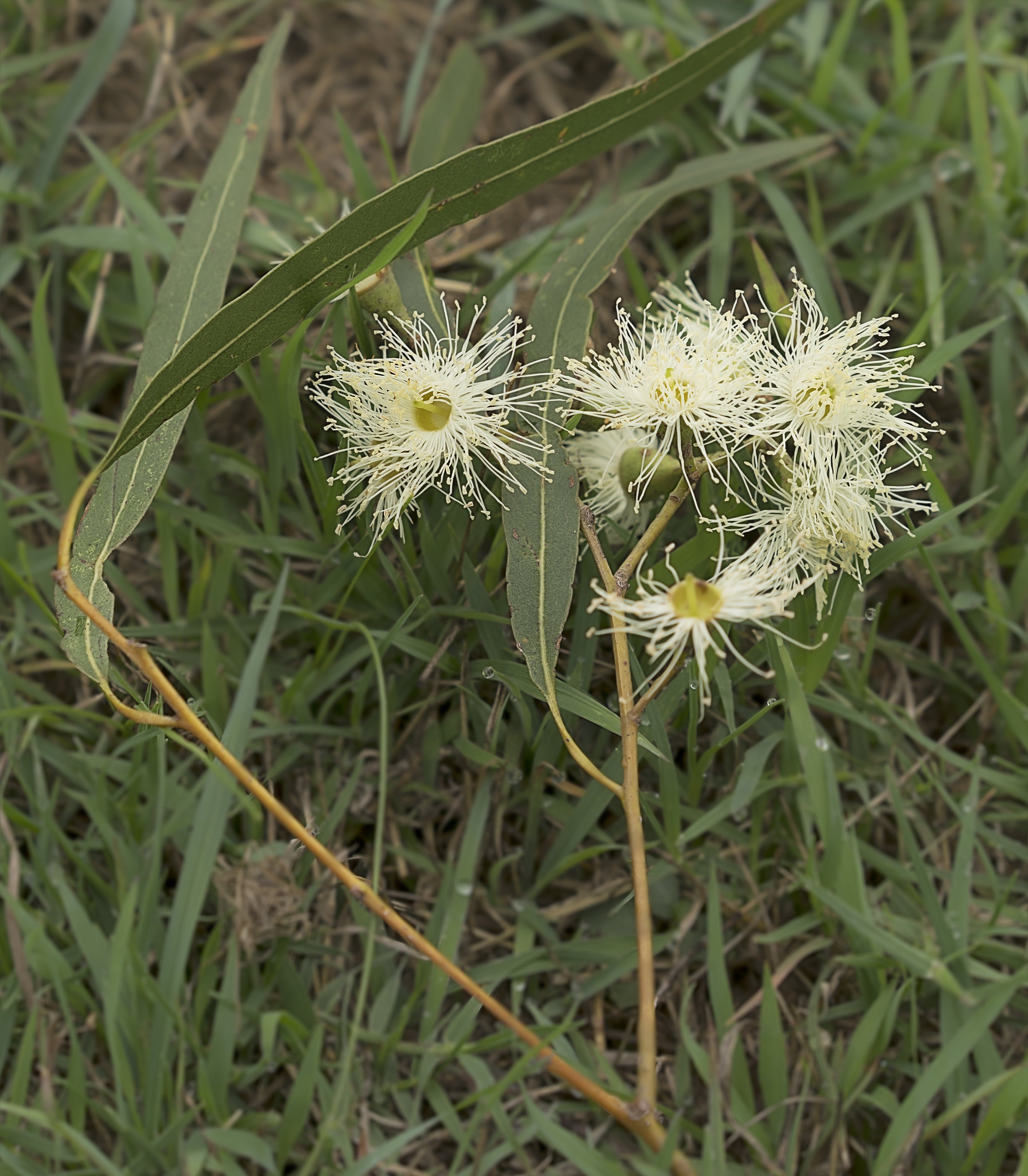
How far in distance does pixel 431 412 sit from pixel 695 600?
1.40 ft

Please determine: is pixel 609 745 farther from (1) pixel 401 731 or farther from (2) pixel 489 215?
(2) pixel 489 215

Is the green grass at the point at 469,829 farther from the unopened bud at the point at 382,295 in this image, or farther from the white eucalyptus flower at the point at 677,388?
the white eucalyptus flower at the point at 677,388

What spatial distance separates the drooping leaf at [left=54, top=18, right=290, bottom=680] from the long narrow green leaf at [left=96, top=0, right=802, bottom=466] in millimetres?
64

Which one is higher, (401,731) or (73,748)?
(73,748)

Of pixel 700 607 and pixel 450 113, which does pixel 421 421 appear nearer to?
pixel 700 607

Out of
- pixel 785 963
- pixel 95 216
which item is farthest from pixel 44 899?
pixel 95 216

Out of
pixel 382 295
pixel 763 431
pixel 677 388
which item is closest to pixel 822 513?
pixel 763 431

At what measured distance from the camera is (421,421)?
1270 mm

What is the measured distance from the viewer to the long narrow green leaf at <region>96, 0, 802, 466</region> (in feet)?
3.94

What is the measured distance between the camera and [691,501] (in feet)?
4.65

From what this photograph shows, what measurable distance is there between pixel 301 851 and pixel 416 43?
1.58 meters

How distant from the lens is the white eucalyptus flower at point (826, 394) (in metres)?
1.22

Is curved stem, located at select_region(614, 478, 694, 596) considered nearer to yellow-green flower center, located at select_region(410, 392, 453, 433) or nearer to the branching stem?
the branching stem

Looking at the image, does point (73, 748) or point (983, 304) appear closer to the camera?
point (73, 748)
